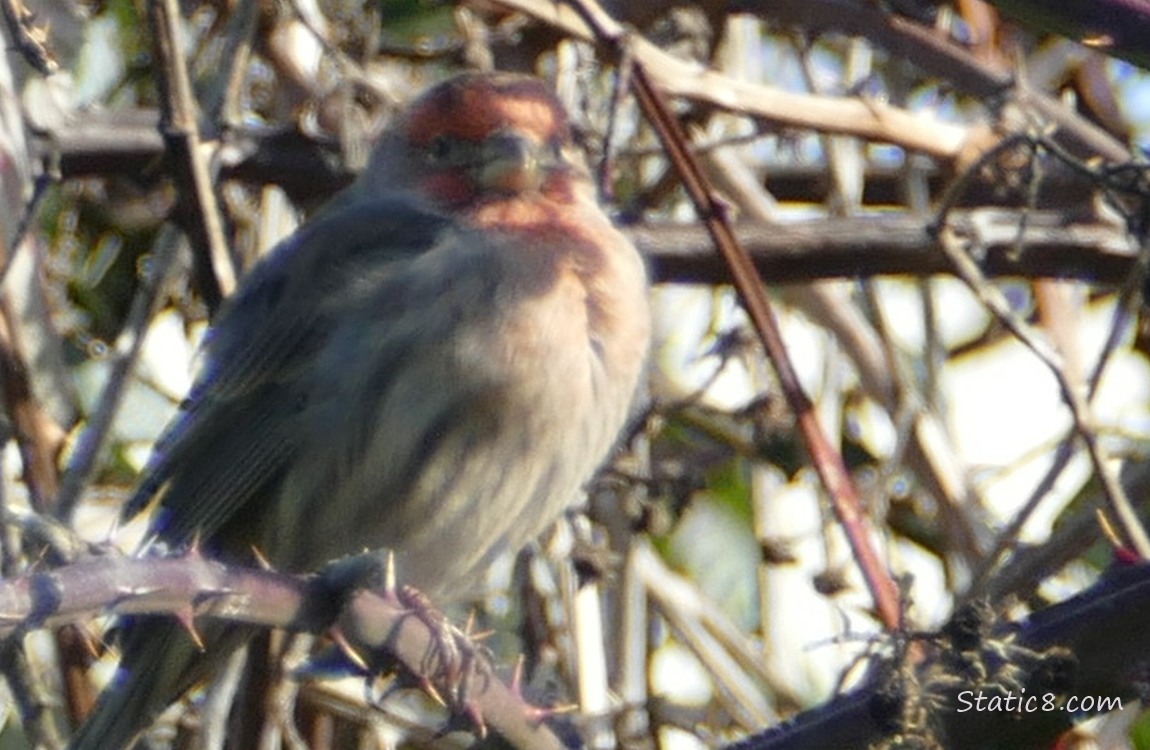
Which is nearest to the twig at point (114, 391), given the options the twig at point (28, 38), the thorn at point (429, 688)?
the twig at point (28, 38)

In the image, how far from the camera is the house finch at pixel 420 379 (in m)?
4.59

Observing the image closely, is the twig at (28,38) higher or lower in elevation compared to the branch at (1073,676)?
higher

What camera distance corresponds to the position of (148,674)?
4656 mm

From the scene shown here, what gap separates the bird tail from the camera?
4.48 metres

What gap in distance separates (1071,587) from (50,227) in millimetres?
2940

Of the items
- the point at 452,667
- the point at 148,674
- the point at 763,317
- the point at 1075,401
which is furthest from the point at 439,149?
the point at 452,667

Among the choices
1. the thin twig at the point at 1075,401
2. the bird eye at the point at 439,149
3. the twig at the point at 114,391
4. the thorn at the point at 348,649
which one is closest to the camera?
the thorn at the point at 348,649

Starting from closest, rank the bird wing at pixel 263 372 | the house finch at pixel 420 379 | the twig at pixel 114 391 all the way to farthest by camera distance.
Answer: the twig at pixel 114 391 < the house finch at pixel 420 379 < the bird wing at pixel 263 372

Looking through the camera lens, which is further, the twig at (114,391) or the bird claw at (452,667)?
the twig at (114,391)

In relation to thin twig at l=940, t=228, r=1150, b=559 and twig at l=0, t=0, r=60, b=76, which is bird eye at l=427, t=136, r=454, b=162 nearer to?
thin twig at l=940, t=228, r=1150, b=559

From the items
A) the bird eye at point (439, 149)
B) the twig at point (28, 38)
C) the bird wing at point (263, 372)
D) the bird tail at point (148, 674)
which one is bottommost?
the bird tail at point (148, 674)

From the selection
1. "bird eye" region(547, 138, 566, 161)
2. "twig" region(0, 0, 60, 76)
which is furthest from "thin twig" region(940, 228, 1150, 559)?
"twig" region(0, 0, 60, 76)

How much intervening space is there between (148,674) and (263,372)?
2.53 ft

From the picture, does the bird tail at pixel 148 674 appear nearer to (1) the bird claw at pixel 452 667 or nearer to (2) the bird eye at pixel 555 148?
(1) the bird claw at pixel 452 667
